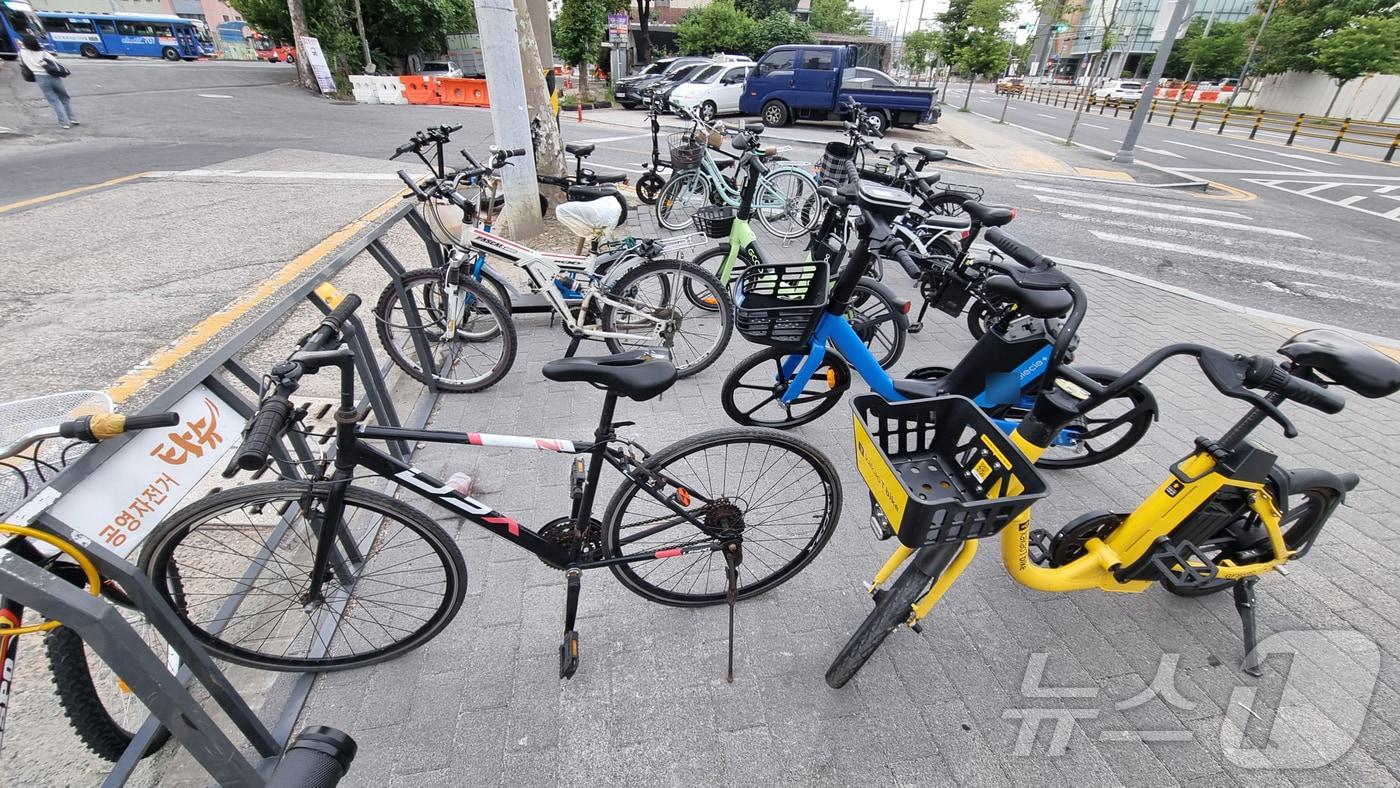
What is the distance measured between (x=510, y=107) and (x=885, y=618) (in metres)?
5.65

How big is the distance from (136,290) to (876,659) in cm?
649

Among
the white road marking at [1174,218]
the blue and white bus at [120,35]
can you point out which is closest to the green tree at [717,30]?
the white road marking at [1174,218]

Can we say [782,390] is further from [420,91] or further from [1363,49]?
[1363,49]

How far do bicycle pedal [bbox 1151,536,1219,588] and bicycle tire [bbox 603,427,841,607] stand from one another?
1157 millimetres

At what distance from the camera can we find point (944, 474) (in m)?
2.14

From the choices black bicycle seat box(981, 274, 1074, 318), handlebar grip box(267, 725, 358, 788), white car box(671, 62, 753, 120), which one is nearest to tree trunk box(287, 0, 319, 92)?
white car box(671, 62, 753, 120)

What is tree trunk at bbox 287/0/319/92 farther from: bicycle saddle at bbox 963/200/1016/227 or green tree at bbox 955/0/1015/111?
bicycle saddle at bbox 963/200/1016/227

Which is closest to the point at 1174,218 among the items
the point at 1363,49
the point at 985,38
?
the point at 985,38

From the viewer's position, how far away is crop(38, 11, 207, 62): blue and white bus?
95.0ft

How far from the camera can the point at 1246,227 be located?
29.8ft

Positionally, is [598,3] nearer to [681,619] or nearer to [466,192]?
[466,192]

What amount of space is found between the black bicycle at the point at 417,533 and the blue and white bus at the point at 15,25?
669 inches

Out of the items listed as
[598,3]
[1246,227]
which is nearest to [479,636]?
[1246,227]

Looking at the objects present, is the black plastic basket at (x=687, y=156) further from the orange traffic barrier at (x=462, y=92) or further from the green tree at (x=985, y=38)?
the green tree at (x=985, y=38)
